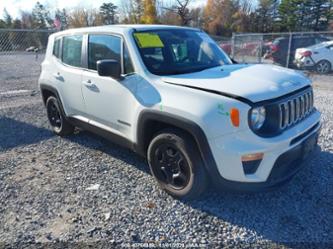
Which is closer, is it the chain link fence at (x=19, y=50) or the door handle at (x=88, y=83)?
the door handle at (x=88, y=83)

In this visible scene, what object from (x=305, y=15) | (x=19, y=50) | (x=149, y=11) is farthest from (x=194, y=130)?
(x=305, y=15)

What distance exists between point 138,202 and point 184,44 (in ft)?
6.93

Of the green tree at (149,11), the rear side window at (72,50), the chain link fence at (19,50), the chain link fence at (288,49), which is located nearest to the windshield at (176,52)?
the rear side window at (72,50)

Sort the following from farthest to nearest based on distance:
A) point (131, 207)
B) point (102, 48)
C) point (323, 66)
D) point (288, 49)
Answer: point (288, 49) → point (323, 66) → point (102, 48) → point (131, 207)

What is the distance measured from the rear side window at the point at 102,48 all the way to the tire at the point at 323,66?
1186 centimetres

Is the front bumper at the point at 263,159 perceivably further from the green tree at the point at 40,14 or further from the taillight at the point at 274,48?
the green tree at the point at 40,14

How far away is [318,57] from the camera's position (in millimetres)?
12773

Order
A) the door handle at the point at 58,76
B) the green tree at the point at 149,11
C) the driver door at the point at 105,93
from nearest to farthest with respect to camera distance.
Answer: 1. the driver door at the point at 105,93
2. the door handle at the point at 58,76
3. the green tree at the point at 149,11

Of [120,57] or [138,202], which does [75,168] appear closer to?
[138,202]

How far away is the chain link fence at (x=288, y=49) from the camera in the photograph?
12.7 m

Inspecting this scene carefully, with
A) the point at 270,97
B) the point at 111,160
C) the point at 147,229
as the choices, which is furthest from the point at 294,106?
the point at 111,160

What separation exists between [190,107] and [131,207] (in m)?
1.29

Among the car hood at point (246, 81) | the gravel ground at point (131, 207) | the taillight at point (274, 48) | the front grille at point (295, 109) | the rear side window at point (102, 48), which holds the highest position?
the rear side window at point (102, 48)

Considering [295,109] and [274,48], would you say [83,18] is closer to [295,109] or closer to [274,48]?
[274,48]
